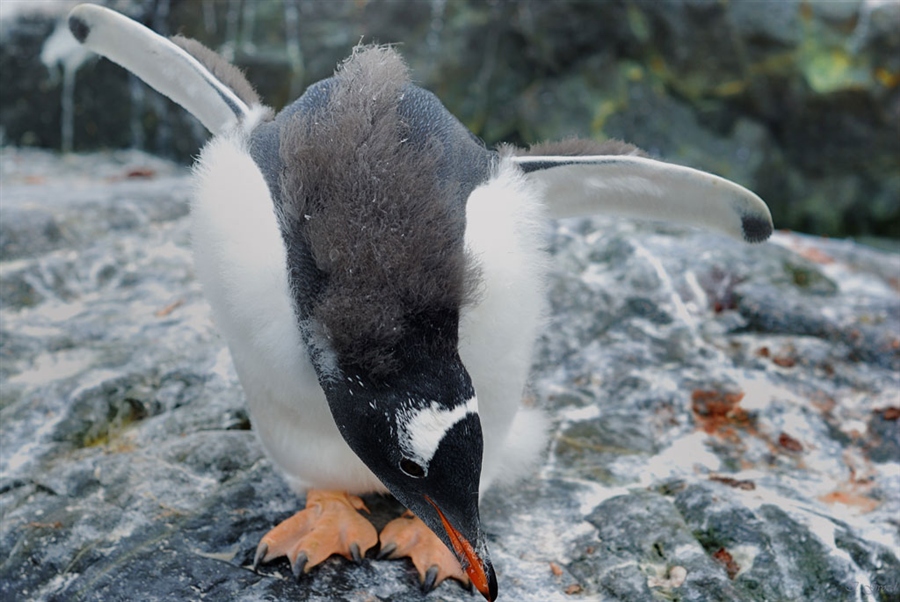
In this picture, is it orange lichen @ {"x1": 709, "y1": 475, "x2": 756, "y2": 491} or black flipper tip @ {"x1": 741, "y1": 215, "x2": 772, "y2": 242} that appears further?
orange lichen @ {"x1": 709, "y1": 475, "x2": 756, "y2": 491}

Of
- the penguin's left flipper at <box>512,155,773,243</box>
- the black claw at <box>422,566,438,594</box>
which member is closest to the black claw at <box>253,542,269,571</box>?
the black claw at <box>422,566,438,594</box>

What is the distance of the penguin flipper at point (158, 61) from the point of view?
7.27 ft

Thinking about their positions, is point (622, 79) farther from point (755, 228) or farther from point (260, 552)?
point (260, 552)

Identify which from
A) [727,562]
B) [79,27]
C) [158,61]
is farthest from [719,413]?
[79,27]

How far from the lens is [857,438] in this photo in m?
2.66

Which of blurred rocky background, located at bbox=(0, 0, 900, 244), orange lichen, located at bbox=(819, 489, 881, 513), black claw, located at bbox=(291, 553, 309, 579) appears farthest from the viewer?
blurred rocky background, located at bbox=(0, 0, 900, 244)

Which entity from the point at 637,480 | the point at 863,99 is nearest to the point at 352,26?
the point at 863,99

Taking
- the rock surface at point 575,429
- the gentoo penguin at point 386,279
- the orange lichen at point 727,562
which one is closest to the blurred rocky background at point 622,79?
the rock surface at point 575,429

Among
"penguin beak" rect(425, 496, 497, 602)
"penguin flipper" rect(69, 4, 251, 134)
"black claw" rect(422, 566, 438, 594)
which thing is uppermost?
"penguin flipper" rect(69, 4, 251, 134)

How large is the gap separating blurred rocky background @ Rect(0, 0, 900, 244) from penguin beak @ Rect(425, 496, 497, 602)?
5543mm

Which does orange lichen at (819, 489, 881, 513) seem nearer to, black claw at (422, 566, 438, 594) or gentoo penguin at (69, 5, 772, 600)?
gentoo penguin at (69, 5, 772, 600)

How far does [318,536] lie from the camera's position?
1888 millimetres

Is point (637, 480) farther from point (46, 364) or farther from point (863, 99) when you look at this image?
point (863, 99)

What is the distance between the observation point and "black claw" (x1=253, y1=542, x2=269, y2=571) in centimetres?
185
